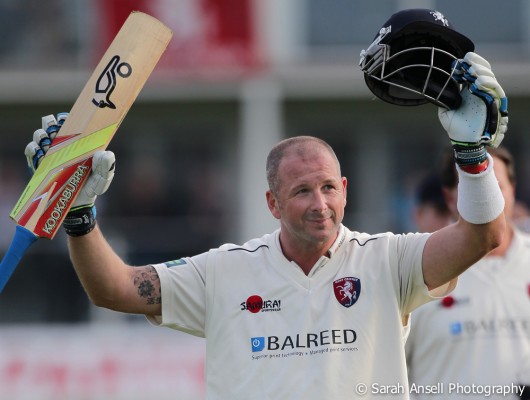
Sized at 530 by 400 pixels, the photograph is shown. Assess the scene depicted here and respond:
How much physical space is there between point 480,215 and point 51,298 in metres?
10.2

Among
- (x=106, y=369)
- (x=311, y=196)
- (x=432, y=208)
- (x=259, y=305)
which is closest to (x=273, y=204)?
(x=311, y=196)

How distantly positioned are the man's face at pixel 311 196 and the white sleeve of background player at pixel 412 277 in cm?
27

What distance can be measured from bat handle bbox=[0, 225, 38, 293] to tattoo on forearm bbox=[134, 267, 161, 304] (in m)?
0.43

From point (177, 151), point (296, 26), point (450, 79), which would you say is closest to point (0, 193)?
point (177, 151)

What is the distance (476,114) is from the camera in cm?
422

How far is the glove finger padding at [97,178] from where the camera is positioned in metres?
4.46

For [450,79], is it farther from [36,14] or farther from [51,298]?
[36,14]

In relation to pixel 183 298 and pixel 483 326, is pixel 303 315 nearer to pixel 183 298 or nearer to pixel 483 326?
pixel 183 298

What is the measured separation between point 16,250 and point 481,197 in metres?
1.73

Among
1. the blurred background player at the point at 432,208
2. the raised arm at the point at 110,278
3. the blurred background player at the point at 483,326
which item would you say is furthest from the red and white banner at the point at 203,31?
the raised arm at the point at 110,278

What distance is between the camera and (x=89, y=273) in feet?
15.0

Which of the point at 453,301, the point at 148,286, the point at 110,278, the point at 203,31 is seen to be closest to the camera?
the point at 110,278

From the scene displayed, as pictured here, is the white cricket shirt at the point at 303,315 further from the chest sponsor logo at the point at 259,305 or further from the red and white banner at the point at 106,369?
the red and white banner at the point at 106,369

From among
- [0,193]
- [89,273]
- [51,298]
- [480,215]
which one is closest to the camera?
[480,215]
